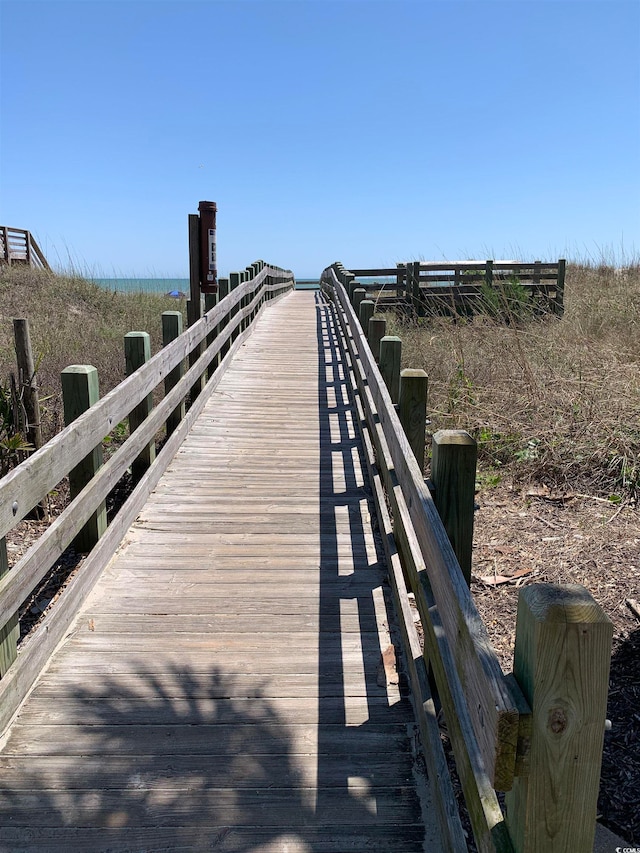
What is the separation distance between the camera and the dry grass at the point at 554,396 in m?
6.49

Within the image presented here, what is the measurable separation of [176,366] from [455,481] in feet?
13.7

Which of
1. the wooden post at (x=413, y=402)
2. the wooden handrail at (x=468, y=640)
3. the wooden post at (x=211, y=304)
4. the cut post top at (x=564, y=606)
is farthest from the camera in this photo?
the wooden post at (x=211, y=304)

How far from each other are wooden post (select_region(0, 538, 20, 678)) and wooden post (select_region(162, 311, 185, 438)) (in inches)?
130

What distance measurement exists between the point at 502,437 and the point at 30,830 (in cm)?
578

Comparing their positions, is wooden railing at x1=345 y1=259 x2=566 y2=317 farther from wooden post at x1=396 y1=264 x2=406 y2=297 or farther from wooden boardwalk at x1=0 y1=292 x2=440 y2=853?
wooden boardwalk at x1=0 y1=292 x2=440 y2=853

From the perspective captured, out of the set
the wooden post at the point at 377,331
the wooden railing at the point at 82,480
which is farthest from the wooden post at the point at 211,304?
the wooden post at the point at 377,331

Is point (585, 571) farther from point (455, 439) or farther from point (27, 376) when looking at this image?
point (27, 376)

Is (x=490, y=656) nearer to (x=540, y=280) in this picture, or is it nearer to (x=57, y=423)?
(x=57, y=423)

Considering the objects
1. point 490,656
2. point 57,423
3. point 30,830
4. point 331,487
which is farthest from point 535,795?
point 57,423

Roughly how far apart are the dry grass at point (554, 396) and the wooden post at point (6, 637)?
4727 mm

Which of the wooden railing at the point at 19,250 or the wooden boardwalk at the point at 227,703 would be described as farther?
the wooden railing at the point at 19,250

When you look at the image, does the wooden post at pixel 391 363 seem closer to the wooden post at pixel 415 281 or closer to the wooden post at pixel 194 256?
the wooden post at pixel 194 256

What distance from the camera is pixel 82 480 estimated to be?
158 inches

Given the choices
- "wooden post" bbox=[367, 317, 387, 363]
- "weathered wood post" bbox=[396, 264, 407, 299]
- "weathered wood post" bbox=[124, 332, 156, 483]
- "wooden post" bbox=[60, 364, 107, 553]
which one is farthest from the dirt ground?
"weathered wood post" bbox=[396, 264, 407, 299]
